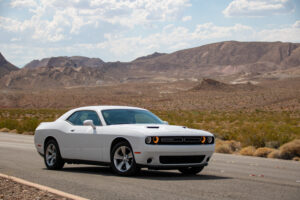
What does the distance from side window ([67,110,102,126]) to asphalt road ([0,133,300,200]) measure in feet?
3.44

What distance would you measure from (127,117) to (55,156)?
198 centimetres

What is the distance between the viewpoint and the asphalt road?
8.09m

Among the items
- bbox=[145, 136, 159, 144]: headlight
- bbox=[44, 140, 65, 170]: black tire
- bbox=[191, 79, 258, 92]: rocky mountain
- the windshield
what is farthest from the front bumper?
bbox=[191, 79, 258, 92]: rocky mountain

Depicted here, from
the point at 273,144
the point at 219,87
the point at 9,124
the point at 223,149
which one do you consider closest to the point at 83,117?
the point at 223,149

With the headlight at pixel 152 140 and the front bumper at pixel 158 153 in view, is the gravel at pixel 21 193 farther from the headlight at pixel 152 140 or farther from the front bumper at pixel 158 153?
the headlight at pixel 152 140

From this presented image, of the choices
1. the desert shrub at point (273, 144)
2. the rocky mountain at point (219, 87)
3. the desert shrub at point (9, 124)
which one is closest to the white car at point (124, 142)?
the desert shrub at point (273, 144)

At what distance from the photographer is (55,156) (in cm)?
1184

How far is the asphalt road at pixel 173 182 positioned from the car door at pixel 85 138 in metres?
0.39

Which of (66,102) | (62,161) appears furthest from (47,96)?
(62,161)

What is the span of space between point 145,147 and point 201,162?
4.33 ft

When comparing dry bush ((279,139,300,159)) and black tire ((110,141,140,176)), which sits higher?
black tire ((110,141,140,176))

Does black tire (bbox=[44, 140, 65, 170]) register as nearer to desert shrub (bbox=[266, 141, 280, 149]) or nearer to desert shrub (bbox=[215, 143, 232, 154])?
desert shrub (bbox=[215, 143, 232, 154])

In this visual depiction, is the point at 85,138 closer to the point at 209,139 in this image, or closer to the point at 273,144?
the point at 209,139

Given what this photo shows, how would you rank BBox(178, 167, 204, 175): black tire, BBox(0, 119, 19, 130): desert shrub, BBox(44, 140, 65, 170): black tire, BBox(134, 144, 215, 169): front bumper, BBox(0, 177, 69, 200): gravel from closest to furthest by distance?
BBox(0, 177, 69, 200): gravel
BBox(134, 144, 215, 169): front bumper
BBox(178, 167, 204, 175): black tire
BBox(44, 140, 65, 170): black tire
BBox(0, 119, 19, 130): desert shrub
